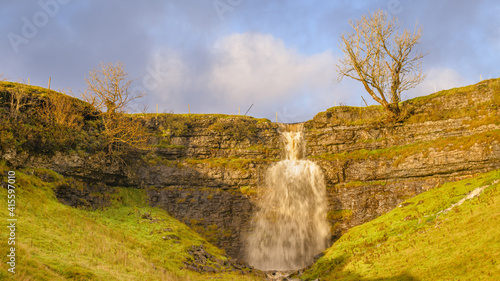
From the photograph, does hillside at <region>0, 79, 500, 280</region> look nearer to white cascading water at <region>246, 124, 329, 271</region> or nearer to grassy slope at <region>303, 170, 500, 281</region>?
white cascading water at <region>246, 124, 329, 271</region>

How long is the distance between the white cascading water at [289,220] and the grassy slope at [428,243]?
400cm

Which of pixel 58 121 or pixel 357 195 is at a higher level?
pixel 58 121

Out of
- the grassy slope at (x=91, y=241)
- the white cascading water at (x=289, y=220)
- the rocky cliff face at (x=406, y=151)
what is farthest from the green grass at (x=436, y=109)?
the grassy slope at (x=91, y=241)

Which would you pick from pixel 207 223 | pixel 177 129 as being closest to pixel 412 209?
pixel 207 223

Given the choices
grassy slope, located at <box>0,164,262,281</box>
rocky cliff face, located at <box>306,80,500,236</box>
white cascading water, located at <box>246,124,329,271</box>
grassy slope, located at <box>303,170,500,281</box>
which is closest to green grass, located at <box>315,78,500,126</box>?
rocky cliff face, located at <box>306,80,500,236</box>

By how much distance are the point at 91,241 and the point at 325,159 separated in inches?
976

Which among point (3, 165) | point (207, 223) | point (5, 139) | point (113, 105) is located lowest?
point (207, 223)

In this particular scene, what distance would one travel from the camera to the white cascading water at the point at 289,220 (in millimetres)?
31781

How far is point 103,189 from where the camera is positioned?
3262 centimetres

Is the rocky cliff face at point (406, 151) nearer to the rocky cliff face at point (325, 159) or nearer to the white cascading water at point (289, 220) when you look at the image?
the rocky cliff face at point (325, 159)

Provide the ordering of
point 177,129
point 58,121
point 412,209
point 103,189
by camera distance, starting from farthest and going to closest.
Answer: point 177,129
point 103,189
point 58,121
point 412,209

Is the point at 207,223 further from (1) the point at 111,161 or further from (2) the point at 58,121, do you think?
(2) the point at 58,121

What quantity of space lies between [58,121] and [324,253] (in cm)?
2690

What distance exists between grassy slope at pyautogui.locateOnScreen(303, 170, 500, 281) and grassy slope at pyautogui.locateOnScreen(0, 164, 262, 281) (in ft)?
27.4
